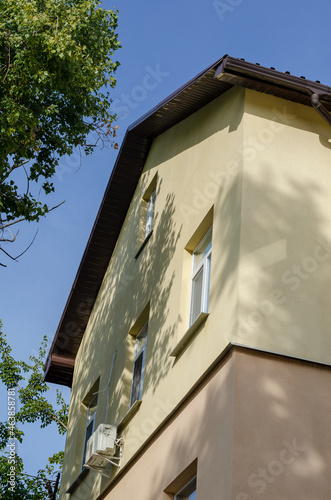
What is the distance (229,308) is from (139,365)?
4320 millimetres

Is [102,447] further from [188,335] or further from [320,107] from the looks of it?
[320,107]

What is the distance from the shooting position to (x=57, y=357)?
18719 millimetres

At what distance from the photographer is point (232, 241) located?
8.77 metres

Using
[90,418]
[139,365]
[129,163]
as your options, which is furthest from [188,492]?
[129,163]

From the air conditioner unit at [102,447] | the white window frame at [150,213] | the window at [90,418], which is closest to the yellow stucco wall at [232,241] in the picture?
the air conditioner unit at [102,447]

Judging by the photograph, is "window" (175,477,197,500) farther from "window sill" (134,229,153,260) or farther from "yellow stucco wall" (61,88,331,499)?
"window sill" (134,229,153,260)

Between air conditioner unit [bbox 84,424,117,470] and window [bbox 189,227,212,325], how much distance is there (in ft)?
9.01

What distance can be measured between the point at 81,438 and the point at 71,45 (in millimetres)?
8273

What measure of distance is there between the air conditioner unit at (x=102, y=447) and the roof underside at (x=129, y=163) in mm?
5271

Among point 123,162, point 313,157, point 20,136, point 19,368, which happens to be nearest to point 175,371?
point 313,157

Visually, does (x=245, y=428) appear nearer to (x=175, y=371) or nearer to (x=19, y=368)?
(x=175, y=371)

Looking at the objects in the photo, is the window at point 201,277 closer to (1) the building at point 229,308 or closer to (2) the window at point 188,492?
(1) the building at point 229,308

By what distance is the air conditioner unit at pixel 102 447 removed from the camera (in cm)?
1156

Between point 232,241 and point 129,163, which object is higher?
point 129,163
